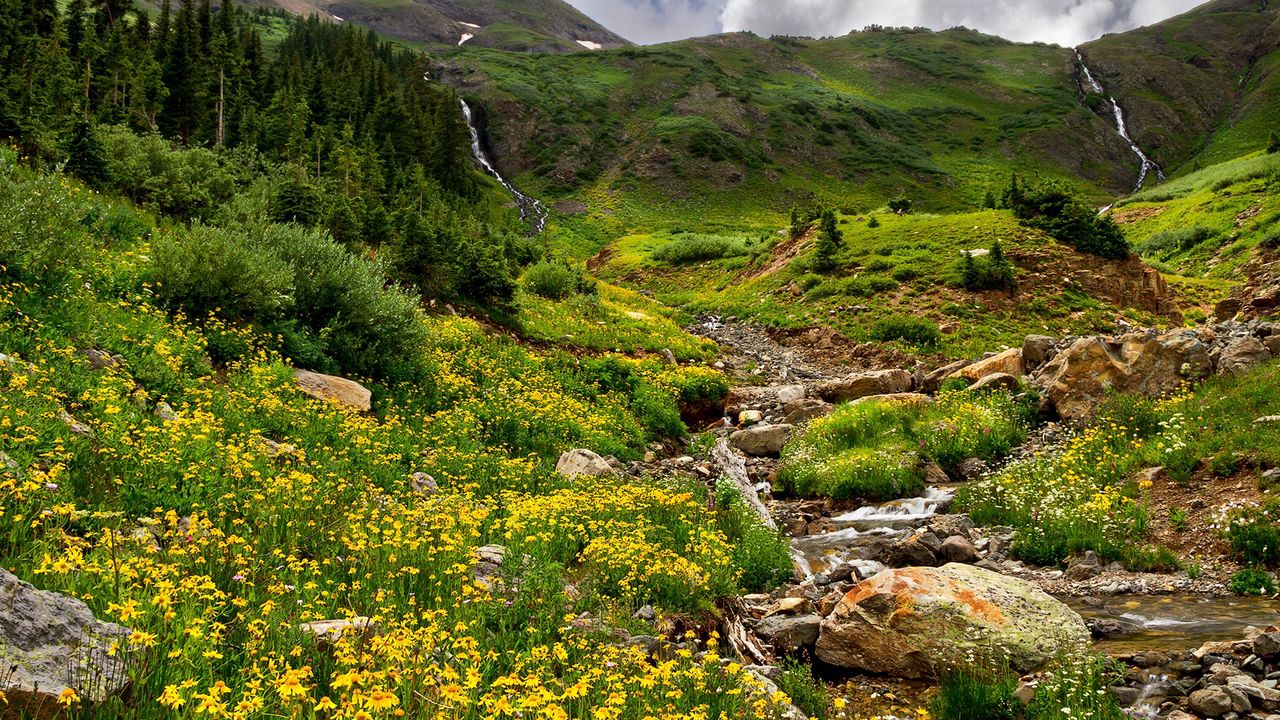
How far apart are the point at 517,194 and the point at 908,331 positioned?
7833 centimetres

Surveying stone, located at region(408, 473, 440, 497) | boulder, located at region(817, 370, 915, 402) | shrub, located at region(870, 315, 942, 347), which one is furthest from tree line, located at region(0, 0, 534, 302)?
shrub, located at region(870, 315, 942, 347)

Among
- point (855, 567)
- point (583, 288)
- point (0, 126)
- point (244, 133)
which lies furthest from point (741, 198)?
point (855, 567)

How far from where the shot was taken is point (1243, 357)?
12.0 m

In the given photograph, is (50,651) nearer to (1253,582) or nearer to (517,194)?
(1253,582)

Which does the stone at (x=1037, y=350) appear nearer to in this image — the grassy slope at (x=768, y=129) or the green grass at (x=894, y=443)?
the green grass at (x=894, y=443)

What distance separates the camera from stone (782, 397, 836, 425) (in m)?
17.1

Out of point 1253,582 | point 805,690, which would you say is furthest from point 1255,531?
point 805,690

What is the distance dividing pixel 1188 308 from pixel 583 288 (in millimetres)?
25531

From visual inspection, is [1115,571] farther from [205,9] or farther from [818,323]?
[205,9]

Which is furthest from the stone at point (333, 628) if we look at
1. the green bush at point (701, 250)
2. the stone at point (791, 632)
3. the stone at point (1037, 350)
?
the green bush at point (701, 250)

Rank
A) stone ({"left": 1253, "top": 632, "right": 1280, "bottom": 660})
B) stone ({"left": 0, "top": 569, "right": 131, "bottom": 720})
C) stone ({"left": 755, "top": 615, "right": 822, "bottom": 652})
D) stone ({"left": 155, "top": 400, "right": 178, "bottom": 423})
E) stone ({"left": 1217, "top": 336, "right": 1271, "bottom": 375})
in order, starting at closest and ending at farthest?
1. stone ({"left": 0, "top": 569, "right": 131, "bottom": 720})
2. stone ({"left": 1253, "top": 632, "right": 1280, "bottom": 660})
3. stone ({"left": 755, "top": 615, "right": 822, "bottom": 652})
4. stone ({"left": 155, "top": 400, "right": 178, "bottom": 423})
5. stone ({"left": 1217, "top": 336, "right": 1271, "bottom": 375})

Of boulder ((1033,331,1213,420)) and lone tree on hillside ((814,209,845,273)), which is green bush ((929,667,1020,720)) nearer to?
boulder ((1033,331,1213,420))

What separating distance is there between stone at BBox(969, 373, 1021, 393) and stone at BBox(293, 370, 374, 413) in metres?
13.4

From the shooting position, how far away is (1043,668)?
6.15 metres
